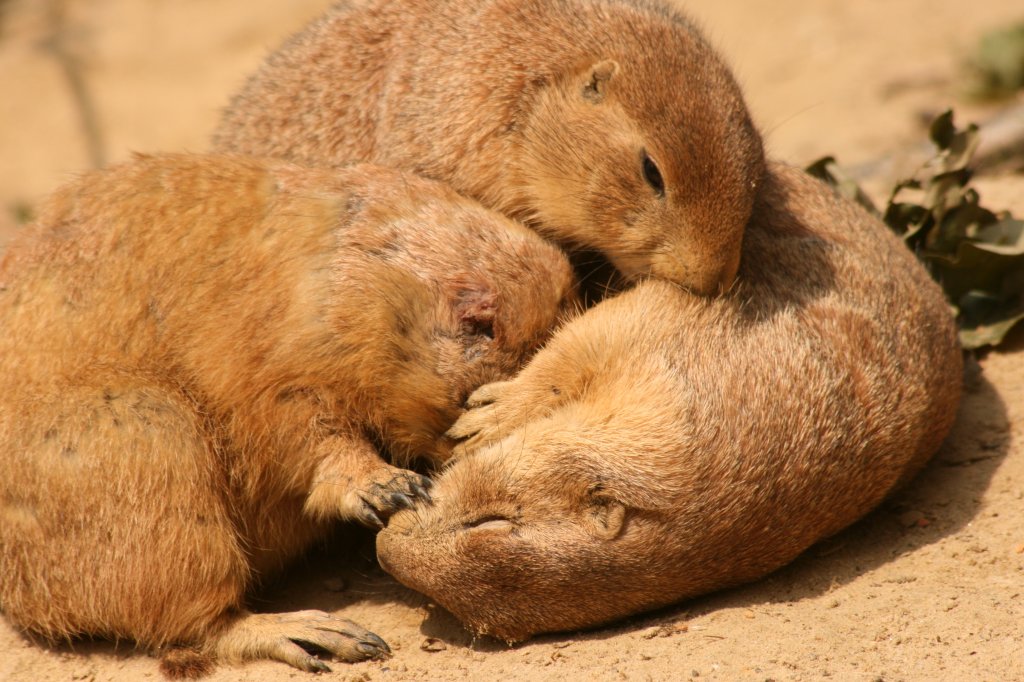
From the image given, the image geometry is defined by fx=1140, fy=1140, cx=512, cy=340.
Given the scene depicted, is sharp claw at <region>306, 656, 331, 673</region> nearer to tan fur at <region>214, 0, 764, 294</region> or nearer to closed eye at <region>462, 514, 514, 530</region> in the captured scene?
closed eye at <region>462, 514, 514, 530</region>

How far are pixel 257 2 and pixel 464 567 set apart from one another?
12.2 meters

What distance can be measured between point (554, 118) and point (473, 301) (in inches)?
47.4

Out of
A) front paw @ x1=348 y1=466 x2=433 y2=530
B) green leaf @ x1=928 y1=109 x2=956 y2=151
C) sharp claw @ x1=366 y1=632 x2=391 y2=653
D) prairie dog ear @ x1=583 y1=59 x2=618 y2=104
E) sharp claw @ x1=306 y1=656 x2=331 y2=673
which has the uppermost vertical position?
prairie dog ear @ x1=583 y1=59 x2=618 y2=104

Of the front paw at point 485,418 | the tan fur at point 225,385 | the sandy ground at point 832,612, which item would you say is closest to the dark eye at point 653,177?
the tan fur at point 225,385

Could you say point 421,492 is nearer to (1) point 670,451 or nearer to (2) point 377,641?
(2) point 377,641

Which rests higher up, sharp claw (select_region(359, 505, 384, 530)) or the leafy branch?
the leafy branch

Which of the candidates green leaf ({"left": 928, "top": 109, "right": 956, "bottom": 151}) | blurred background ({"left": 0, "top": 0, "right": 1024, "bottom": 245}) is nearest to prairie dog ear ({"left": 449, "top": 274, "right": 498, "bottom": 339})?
green leaf ({"left": 928, "top": 109, "right": 956, "bottom": 151})

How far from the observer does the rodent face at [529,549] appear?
435cm

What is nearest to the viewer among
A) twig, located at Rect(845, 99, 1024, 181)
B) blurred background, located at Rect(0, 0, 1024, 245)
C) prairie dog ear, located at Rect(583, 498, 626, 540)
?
prairie dog ear, located at Rect(583, 498, 626, 540)

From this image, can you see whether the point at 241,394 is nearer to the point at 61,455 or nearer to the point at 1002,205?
the point at 61,455

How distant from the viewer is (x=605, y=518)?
173 inches

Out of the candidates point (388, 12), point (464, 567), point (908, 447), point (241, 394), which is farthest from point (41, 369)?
point (908, 447)

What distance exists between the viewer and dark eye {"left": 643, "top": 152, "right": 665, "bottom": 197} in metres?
4.95

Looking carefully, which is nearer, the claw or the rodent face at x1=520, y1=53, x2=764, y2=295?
the claw
